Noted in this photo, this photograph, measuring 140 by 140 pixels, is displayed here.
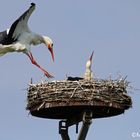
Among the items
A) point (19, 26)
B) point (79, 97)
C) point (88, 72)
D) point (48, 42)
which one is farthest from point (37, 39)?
point (79, 97)

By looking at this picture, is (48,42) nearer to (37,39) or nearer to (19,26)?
(37,39)

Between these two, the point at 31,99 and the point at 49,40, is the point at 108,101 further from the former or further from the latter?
the point at 49,40

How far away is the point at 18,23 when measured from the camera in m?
11.1

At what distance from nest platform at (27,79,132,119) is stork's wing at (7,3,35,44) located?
5.23ft

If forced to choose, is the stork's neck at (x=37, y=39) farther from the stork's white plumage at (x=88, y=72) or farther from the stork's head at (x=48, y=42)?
the stork's white plumage at (x=88, y=72)

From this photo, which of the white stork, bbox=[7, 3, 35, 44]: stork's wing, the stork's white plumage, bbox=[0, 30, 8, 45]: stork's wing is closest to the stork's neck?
the white stork

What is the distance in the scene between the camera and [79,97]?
9.23 metres

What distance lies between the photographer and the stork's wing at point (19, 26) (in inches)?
432

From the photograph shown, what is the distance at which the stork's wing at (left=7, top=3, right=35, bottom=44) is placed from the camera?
11.0m

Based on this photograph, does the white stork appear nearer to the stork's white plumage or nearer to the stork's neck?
the stork's neck

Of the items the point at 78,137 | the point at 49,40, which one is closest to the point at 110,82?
the point at 78,137

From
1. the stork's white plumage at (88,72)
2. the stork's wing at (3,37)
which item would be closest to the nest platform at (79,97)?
the stork's white plumage at (88,72)

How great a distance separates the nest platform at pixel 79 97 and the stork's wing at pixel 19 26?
5.23ft

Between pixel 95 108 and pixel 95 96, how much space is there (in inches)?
10.0
